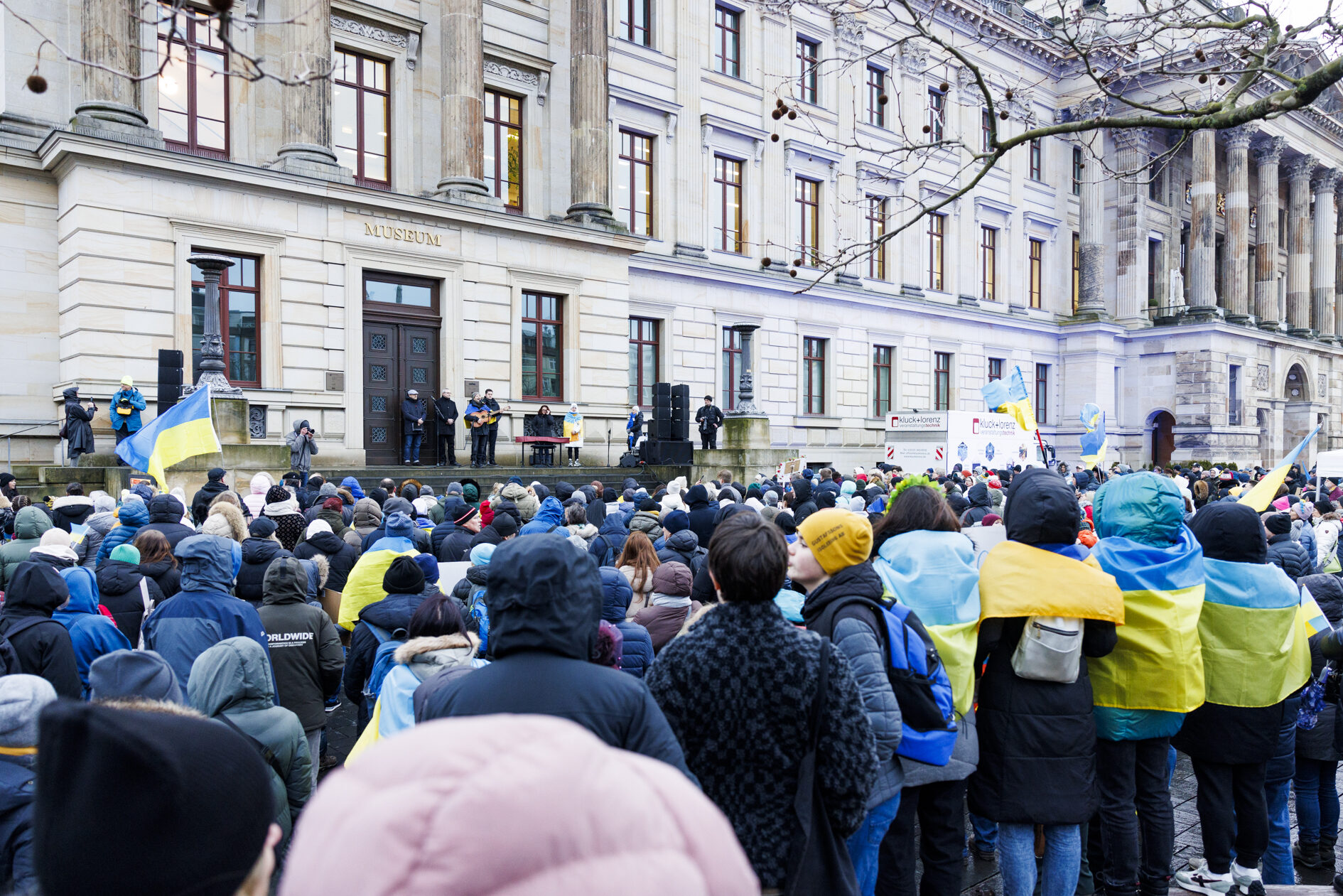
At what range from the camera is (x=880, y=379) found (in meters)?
36.8

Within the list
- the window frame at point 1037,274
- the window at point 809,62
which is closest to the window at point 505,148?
the window at point 809,62

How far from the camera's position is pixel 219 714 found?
13.0 ft

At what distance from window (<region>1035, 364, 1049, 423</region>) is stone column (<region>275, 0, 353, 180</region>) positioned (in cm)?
3501

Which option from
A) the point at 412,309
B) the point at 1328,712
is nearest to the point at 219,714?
the point at 1328,712

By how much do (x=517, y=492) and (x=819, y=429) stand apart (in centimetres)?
2404

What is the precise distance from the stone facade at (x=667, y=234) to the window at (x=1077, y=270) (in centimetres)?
41

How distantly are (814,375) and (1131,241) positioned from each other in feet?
70.9

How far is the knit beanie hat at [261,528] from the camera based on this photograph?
21.6 ft

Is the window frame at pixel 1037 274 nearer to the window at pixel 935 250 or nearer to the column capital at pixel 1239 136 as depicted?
the window at pixel 935 250

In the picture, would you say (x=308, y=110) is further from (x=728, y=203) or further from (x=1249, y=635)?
(x=1249, y=635)

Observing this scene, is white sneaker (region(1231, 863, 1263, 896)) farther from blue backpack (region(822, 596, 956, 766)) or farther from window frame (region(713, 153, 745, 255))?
window frame (region(713, 153, 745, 255))

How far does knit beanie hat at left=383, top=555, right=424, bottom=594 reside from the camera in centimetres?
557

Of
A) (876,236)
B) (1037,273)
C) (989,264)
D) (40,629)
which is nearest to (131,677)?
(40,629)

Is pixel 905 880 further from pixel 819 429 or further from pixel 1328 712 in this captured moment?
pixel 819 429
